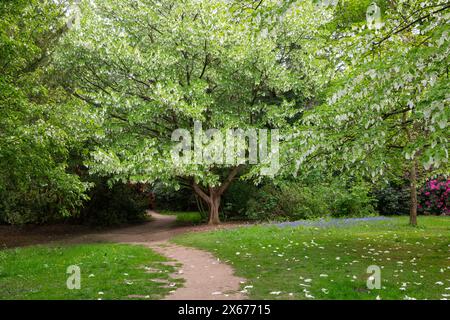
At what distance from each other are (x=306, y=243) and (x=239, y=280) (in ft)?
18.1

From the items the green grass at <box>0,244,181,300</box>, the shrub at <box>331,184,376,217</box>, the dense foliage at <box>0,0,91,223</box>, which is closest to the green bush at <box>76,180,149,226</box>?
the dense foliage at <box>0,0,91,223</box>

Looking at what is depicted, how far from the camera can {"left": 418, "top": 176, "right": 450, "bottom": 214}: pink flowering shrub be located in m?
24.7

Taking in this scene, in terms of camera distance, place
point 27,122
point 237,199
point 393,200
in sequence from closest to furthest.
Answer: point 27,122, point 393,200, point 237,199

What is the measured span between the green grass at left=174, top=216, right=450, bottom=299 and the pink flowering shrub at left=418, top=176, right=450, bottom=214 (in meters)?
8.26

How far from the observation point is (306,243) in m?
13.8

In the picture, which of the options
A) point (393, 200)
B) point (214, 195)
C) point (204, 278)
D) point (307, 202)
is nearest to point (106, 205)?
point (214, 195)

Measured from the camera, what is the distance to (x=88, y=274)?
386 inches

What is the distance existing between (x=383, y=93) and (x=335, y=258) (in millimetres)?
4813

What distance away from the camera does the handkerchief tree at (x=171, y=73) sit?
18.2m

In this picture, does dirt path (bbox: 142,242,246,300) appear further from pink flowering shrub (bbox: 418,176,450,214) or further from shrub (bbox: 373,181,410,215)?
pink flowering shrub (bbox: 418,176,450,214)

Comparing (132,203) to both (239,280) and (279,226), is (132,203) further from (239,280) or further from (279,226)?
(239,280)

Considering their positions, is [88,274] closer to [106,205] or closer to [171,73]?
[171,73]

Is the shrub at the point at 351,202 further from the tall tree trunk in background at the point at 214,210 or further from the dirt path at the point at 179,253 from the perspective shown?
the dirt path at the point at 179,253

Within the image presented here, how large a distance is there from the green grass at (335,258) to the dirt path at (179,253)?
474 millimetres
